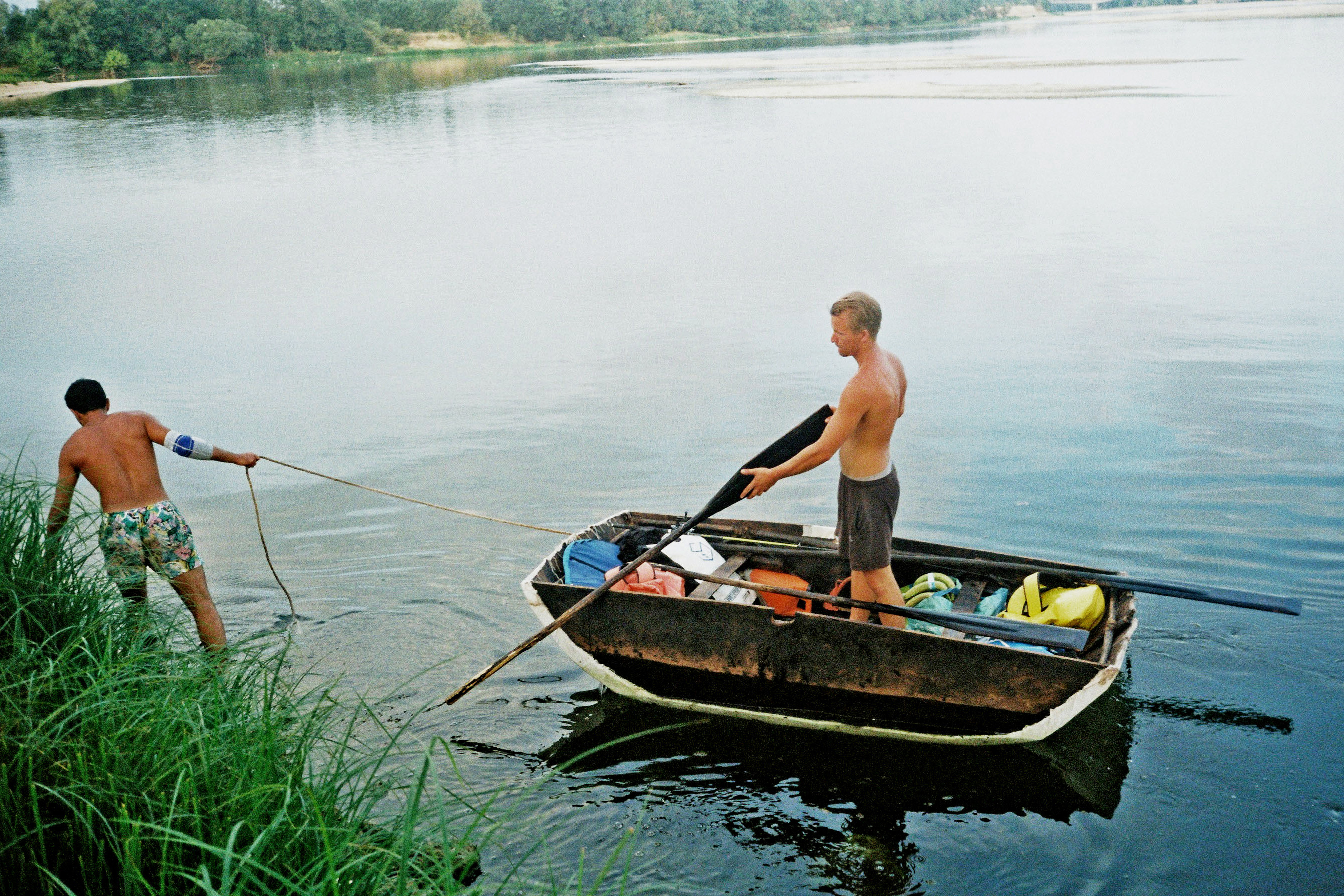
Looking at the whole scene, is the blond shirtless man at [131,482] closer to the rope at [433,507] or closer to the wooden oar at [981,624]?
the rope at [433,507]

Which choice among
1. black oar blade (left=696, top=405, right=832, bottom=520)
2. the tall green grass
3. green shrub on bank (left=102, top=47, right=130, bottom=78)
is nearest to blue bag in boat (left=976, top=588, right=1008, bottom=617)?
black oar blade (left=696, top=405, right=832, bottom=520)

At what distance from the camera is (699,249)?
59.3ft

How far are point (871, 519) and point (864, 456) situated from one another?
1.12 ft

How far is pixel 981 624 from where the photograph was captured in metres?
5.52

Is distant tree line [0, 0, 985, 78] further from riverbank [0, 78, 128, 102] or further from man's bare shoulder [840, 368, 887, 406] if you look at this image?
man's bare shoulder [840, 368, 887, 406]

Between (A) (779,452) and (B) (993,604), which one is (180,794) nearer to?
(A) (779,452)

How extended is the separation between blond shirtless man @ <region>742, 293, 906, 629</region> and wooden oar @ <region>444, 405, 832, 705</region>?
22cm

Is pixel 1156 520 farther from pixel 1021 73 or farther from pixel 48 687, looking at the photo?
pixel 1021 73

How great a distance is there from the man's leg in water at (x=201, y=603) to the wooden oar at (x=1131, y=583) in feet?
11.1

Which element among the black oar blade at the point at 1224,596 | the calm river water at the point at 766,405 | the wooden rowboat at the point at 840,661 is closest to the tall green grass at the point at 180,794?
the calm river water at the point at 766,405

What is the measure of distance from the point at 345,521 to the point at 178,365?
562cm

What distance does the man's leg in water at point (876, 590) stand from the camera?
229 inches

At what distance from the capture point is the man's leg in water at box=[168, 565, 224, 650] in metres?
6.16

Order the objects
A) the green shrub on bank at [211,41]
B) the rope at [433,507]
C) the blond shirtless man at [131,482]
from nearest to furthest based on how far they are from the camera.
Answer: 1. the blond shirtless man at [131,482]
2. the rope at [433,507]
3. the green shrub on bank at [211,41]
